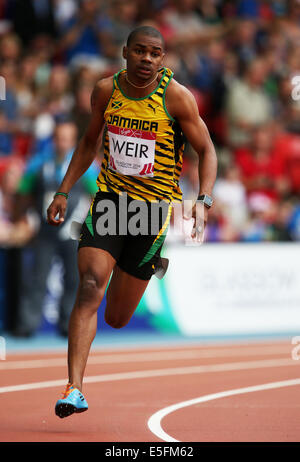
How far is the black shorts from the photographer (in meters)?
6.50

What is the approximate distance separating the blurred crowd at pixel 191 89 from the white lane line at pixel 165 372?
3085 millimetres

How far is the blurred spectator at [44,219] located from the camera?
12195mm

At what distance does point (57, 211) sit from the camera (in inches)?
261

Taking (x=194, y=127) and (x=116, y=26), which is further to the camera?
(x=116, y=26)

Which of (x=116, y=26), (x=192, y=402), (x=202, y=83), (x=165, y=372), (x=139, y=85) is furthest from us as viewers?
(x=202, y=83)

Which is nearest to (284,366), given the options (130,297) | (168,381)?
(168,381)

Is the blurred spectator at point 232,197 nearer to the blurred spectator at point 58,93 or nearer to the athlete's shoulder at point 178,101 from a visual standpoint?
the blurred spectator at point 58,93

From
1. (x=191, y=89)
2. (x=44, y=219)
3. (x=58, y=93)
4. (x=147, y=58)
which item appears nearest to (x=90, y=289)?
(x=147, y=58)

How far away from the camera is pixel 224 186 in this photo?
14797 mm

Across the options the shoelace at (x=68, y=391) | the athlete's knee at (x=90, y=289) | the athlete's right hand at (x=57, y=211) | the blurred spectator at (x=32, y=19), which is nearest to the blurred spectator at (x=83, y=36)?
the blurred spectator at (x=32, y=19)

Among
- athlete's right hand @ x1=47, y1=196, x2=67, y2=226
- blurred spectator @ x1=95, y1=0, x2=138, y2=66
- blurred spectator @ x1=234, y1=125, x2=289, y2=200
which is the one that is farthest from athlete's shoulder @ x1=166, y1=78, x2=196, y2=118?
blurred spectator @ x1=95, y1=0, x2=138, y2=66

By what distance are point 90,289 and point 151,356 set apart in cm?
512

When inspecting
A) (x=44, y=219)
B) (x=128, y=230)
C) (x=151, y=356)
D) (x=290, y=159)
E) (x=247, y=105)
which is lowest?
(x=128, y=230)

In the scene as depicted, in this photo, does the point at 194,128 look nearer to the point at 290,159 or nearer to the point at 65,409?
the point at 65,409
